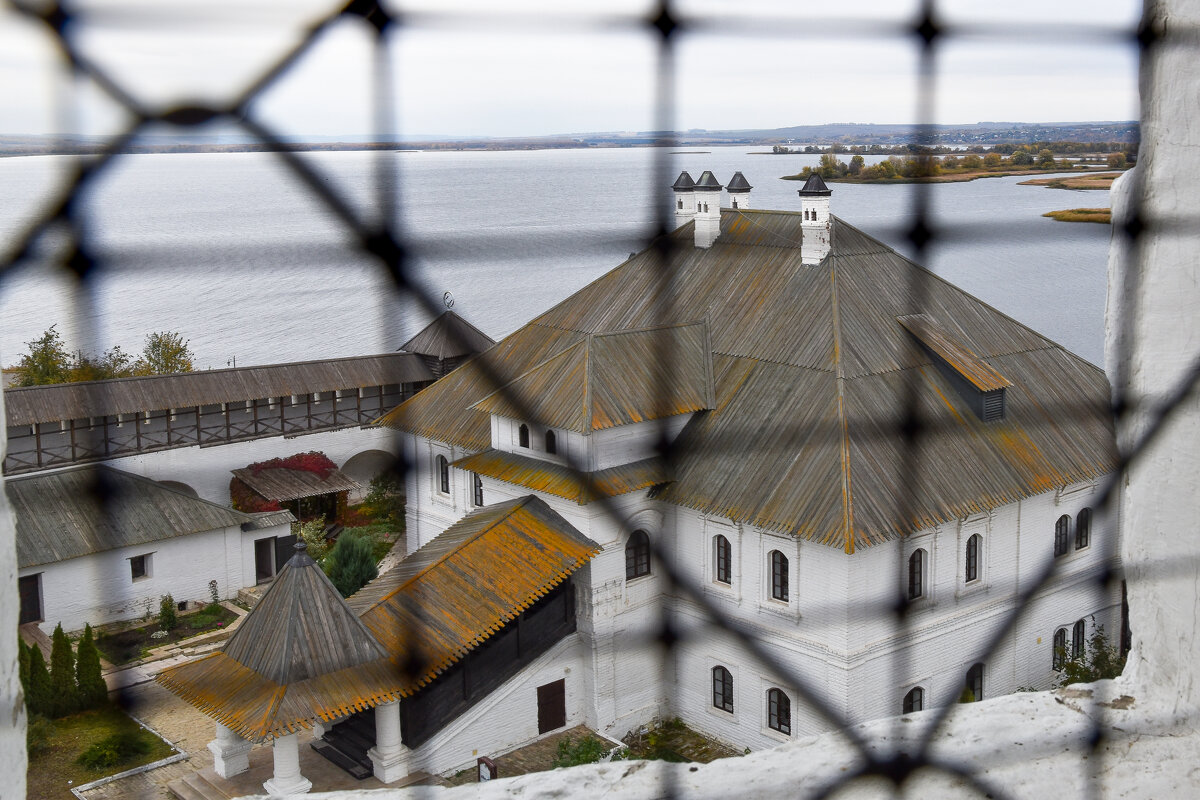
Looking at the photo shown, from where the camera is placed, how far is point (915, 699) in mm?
10312

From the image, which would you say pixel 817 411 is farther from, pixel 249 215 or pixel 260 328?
pixel 249 215

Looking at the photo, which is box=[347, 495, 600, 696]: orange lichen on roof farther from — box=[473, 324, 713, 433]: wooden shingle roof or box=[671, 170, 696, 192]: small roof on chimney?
box=[671, 170, 696, 192]: small roof on chimney

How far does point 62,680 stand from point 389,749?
287 centimetres

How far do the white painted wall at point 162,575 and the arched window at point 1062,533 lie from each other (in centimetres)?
784

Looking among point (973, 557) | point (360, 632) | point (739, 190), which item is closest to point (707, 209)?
point (739, 190)

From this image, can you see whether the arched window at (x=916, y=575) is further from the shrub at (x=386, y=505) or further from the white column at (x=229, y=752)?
the shrub at (x=386, y=505)

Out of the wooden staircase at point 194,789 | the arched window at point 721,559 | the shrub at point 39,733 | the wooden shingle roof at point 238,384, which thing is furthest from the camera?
the wooden shingle roof at point 238,384

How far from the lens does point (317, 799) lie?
1.62 meters

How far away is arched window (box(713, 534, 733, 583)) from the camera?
10.0 meters

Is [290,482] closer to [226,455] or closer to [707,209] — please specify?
[226,455]

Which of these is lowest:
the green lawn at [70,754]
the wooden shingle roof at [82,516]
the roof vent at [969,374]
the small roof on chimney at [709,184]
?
the green lawn at [70,754]

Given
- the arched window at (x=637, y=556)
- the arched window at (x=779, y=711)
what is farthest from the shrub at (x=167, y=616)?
the arched window at (x=779, y=711)

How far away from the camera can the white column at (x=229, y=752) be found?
29.8 feet

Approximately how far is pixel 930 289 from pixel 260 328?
919 cm
